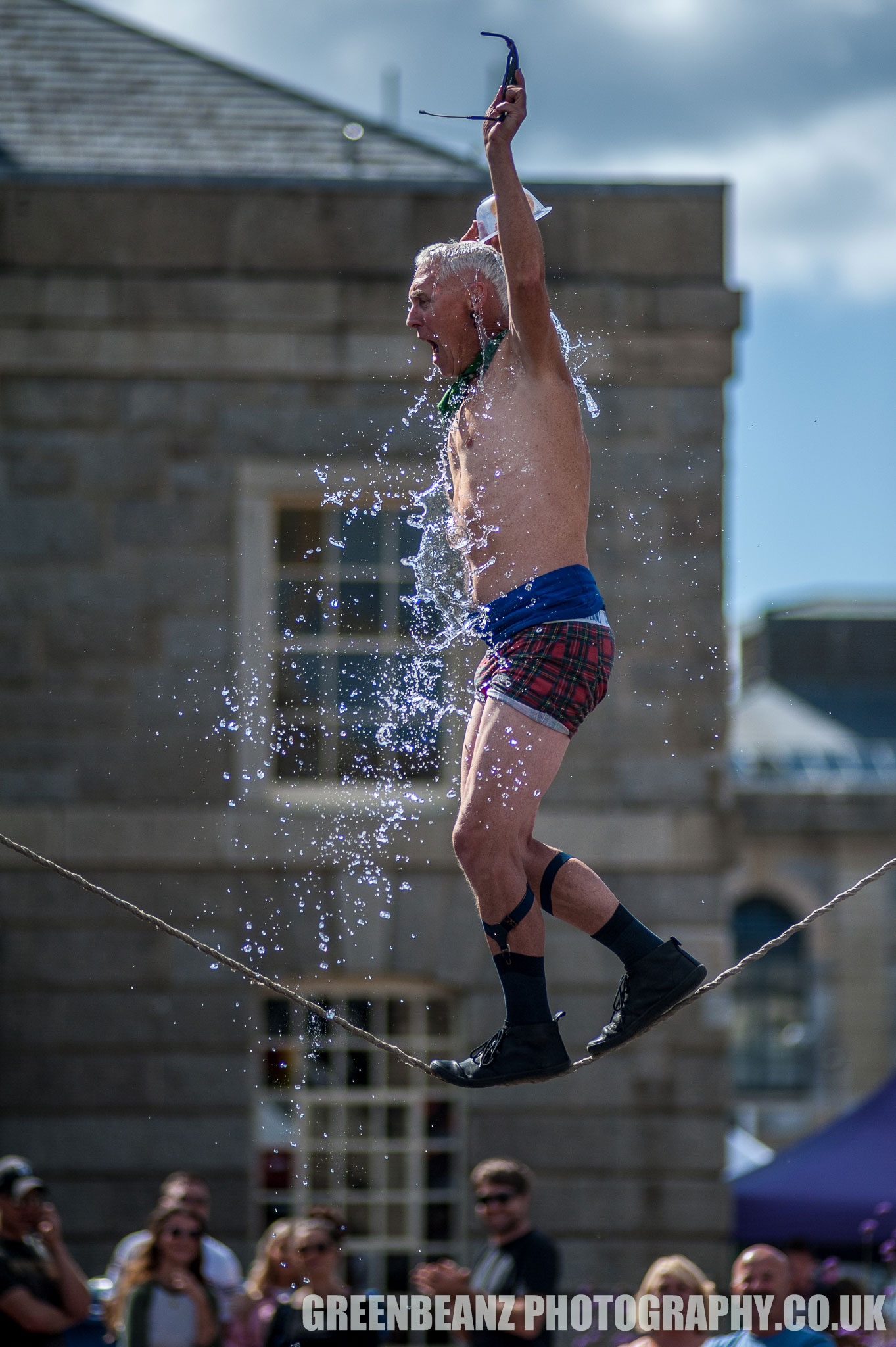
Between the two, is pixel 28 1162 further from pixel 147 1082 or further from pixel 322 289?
pixel 322 289

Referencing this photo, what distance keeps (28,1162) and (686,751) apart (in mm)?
4332

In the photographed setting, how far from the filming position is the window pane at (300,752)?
955 cm

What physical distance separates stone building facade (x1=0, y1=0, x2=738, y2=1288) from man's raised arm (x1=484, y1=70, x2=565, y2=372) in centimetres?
619

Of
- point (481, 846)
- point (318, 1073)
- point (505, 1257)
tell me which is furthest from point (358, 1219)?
point (481, 846)

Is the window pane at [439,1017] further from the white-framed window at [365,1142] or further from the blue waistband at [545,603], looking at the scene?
the blue waistband at [545,603]

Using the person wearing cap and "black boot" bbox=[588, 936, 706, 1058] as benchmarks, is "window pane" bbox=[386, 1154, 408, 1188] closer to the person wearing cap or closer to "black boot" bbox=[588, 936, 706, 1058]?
the person wearing cap

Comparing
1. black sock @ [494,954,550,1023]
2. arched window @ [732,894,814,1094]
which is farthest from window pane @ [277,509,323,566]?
arched window @ [732,894,814,1094]

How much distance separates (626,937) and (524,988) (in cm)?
25

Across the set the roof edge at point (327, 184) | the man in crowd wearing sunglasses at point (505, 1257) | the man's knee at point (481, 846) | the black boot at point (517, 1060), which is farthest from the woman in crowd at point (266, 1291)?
the roof edge at point (327, 184)

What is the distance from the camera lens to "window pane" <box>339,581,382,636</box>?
873cm

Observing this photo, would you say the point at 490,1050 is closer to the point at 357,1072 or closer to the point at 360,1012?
the point at 357,1072

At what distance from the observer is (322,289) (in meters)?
10.2

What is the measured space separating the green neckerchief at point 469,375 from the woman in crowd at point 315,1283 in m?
3.31

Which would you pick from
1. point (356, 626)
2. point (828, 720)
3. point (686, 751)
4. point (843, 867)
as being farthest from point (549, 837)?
point (828, 720)
